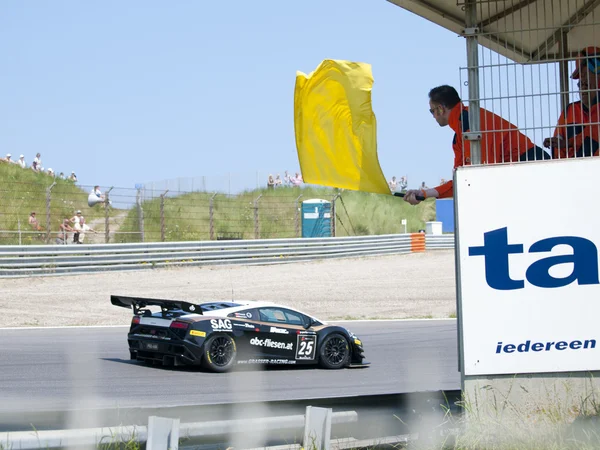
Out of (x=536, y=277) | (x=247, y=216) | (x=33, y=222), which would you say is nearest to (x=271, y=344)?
(x=536, y=277)

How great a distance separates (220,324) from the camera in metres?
12.3

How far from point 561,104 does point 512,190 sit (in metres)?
1.14

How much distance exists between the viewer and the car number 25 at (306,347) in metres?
13.1

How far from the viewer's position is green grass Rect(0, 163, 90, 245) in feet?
86.0

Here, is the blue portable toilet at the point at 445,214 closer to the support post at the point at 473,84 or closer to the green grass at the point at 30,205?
the green grass at the point at 30,205

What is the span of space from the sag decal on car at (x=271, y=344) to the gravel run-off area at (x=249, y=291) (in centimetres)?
687

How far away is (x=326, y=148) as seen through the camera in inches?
276

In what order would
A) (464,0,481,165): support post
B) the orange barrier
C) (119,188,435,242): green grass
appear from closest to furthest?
(464,0,481,165): support post < (119,188,435,242): green grass < the orange barrier

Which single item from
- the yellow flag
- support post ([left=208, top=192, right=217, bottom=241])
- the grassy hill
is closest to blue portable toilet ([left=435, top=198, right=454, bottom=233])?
the grassy hill

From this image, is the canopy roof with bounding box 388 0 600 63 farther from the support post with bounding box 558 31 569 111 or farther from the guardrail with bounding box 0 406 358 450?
the guardrail with bounding box 0 406 358 450

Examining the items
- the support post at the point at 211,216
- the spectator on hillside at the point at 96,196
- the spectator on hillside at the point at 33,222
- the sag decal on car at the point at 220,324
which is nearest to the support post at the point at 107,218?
the spectator on hillside at the point at 96,196

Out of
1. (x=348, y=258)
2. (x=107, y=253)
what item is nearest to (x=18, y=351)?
(x=107, y=253)

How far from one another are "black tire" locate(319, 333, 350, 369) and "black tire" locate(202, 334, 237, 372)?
1528 mm

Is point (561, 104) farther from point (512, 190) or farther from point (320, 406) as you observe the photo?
point (320, 406)
